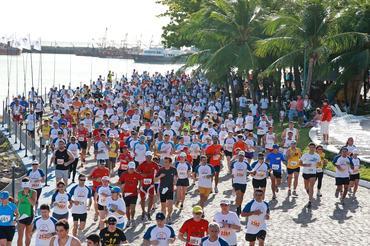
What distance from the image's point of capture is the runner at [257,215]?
1188 cm

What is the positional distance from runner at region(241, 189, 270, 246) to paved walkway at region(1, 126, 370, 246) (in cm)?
166

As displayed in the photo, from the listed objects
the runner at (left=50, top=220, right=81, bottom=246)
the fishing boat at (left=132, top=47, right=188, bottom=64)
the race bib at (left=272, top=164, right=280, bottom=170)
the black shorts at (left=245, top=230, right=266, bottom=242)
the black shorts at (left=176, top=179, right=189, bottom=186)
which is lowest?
the fishing boat at (left=132, top=47, right=188, bottom=64)

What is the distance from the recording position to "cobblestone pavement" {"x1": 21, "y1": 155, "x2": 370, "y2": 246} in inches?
555

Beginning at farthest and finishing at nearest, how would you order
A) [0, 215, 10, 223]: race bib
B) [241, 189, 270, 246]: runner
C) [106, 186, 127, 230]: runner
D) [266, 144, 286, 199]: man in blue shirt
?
[266, 144, 286, 199]: man in blue shirt < [106, 186, 127, 230]: runner < [0, 215, 10, 223]: race bib < [241, 189, 270, 246]: runner

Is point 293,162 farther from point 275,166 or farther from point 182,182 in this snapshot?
point 182,182

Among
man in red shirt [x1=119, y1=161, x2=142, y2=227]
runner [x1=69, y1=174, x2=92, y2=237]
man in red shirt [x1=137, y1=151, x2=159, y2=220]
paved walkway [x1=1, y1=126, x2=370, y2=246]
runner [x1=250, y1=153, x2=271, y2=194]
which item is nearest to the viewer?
runner [x1=69, y1=174, x2=92, y2=237]

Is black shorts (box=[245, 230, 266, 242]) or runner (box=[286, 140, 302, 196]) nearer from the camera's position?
black shorts (box=[245, 230, 266, 242])

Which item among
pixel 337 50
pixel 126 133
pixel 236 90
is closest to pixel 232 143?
pixel 126 133

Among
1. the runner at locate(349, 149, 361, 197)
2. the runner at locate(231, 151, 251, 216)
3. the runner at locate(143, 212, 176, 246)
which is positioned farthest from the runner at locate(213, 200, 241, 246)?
the runner at locate(349, 149, 361, 197)

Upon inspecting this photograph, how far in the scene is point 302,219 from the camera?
51.4 feet

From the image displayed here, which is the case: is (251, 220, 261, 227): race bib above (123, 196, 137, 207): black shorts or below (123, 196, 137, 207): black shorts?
above

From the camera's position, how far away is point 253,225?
1205cm

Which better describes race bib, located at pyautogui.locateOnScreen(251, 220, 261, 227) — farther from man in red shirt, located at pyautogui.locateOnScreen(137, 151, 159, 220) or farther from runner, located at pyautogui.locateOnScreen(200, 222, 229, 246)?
man in red shirt, located at pyautogui.locateOnScreen(137, 151, 159, 220)

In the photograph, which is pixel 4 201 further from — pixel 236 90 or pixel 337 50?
pixel 236 90
